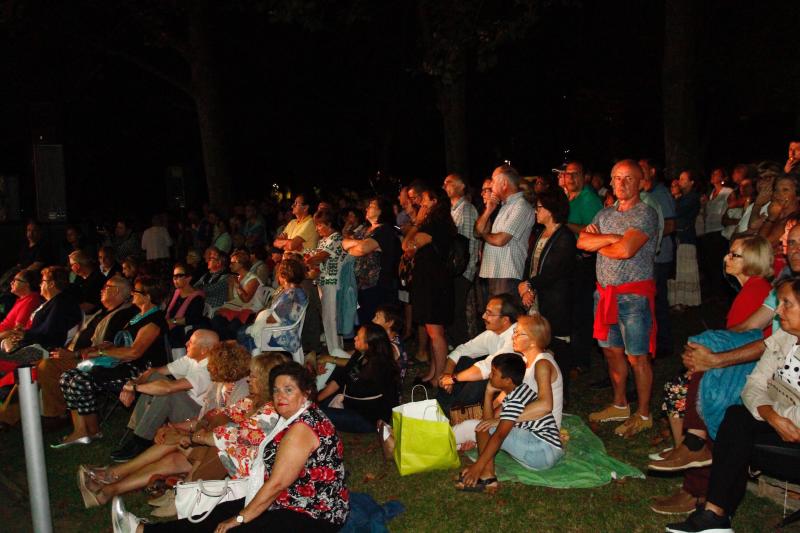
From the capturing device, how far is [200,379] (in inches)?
276

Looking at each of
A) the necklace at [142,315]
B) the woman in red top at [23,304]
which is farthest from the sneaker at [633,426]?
the woman in red top at [23,304]

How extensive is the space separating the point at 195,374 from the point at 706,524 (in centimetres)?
421

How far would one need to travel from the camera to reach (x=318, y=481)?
15.6ft

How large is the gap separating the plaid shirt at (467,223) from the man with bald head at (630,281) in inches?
85.5

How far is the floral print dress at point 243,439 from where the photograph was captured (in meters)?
5.50

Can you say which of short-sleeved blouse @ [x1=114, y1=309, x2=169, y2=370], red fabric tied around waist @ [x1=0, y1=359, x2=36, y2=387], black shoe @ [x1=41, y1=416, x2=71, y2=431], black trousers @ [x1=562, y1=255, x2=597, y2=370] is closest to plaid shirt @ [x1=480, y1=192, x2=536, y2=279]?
black trousers @ [x1=562, y1=255, x2=597, y2=370]

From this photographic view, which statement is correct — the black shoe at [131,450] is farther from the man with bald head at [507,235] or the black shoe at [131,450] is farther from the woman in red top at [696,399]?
the woman in red top at [696,399]

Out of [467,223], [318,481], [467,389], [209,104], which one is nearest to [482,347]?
[467,389]

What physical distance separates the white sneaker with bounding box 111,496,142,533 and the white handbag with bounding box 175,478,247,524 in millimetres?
269

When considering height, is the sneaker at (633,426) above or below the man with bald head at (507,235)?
below

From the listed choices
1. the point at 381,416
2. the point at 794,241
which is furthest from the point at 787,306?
the point at 381,416

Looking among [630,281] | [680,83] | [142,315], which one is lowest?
[142,315]

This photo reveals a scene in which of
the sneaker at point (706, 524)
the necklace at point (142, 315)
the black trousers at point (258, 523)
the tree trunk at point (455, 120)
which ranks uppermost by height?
the tree trunk at point (455, 120)

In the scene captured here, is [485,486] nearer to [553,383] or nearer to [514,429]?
[514,429]
